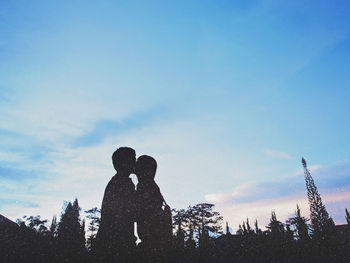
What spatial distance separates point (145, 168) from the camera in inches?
575

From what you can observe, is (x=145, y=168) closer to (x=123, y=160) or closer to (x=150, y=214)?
(x=123, y=160)

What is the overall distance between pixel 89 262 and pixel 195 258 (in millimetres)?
8348

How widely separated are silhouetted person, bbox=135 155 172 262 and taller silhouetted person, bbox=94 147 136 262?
1.77ft

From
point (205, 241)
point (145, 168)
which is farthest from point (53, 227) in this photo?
point (145, 168)

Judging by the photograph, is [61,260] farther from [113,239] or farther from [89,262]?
[113,239]

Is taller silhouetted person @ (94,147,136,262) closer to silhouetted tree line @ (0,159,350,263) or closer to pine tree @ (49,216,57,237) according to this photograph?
silhouetted tree line @ (0,159,350,263)

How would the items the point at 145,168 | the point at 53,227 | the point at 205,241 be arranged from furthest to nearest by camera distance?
the point at 53,227
the point at 205,241
the point at 145,168

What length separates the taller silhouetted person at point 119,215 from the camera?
10906 mm

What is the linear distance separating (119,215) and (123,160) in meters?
3.00

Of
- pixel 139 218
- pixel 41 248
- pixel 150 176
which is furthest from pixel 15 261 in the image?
pixel 150 176

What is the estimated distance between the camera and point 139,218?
12.8 metres

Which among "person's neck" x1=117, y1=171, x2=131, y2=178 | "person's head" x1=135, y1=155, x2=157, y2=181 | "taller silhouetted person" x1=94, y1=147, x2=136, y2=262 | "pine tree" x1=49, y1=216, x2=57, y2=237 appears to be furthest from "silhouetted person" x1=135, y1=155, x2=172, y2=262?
"pine tree" x1=49, y1=216, x2=57, y2=237

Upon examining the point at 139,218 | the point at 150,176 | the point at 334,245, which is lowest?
the point at 334,245

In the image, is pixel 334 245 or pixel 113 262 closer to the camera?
pixel 113 262
